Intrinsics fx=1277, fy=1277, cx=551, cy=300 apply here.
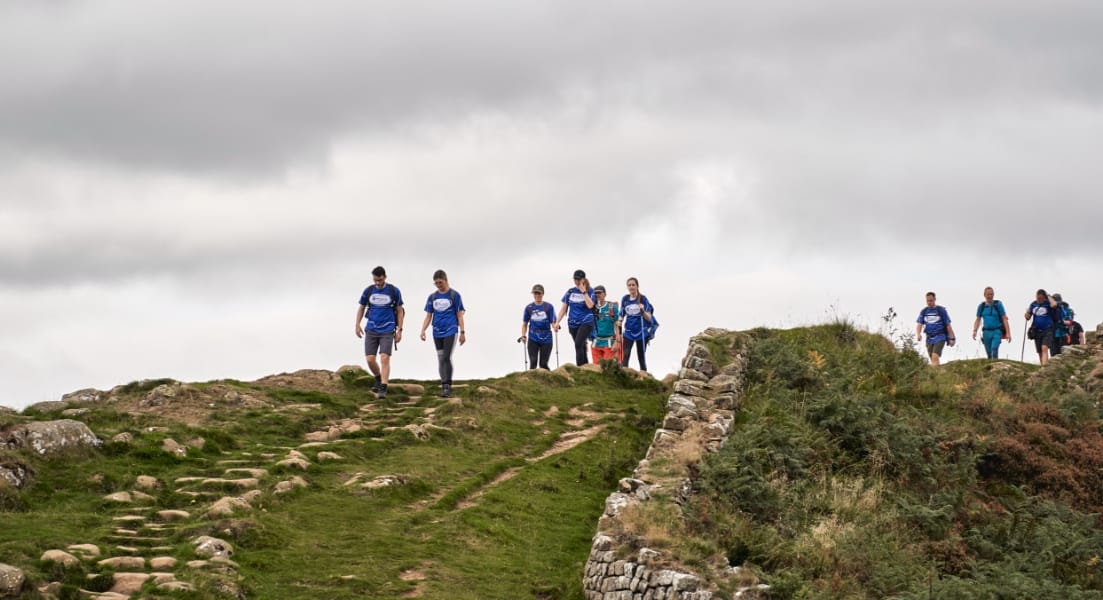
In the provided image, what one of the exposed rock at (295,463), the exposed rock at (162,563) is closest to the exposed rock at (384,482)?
the exposed rock at (295,463)

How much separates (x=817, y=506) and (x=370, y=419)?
36.6 ft

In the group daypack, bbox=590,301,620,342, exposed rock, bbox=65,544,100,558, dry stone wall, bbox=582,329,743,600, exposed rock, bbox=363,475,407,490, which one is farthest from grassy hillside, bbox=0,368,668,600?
daypack, bbox=590,301,620,342

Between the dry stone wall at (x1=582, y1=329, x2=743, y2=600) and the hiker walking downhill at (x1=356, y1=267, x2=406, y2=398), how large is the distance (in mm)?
6928

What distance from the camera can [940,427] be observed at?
2586 centimetres

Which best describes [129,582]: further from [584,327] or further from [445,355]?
[584,327]

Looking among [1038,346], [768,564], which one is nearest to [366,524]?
[768,564]

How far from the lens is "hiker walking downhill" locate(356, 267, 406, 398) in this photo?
29953 mm

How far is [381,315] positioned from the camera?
29953 millimetres

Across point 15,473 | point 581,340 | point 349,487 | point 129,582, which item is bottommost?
point 129,582

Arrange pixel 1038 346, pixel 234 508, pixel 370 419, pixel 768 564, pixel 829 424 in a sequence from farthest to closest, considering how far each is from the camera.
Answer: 1. pixel 1038 346
2. pixel 370 419
3. pixel 829 424
4. pixel 234 508
5. pixel 768 564

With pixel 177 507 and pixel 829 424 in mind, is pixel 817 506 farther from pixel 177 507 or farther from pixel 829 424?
pixel 177 507

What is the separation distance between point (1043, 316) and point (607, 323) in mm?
13312

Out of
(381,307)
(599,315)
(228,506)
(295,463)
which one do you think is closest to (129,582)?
(228,506)

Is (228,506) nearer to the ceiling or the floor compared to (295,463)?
nearer to the floor
